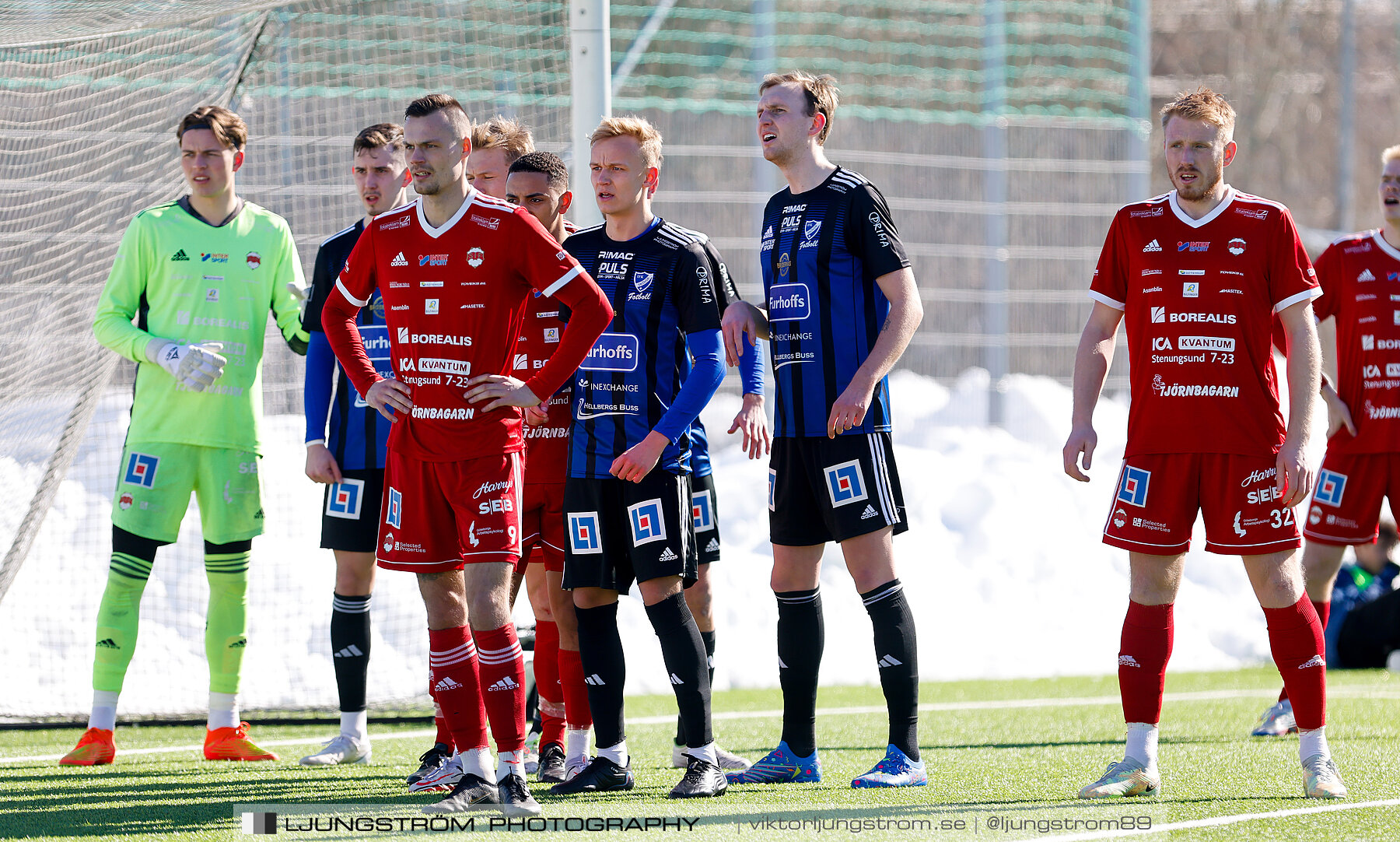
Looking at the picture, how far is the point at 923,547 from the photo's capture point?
9.89m

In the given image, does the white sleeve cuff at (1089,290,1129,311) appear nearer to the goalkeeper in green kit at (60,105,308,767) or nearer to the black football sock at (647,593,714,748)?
the black football sock at (647,593,714,748)

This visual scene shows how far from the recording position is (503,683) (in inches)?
169

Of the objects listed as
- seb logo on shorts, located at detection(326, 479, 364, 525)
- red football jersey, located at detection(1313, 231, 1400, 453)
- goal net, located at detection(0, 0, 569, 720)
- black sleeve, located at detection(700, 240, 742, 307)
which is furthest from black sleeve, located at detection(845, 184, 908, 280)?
goal net, located at detection(0, 0, 569, 720)

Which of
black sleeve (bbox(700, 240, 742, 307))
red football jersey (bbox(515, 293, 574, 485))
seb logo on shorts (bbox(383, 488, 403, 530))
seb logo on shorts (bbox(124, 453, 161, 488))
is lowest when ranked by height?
seb logo on shorts (bbox(383, 488, 403, 530))

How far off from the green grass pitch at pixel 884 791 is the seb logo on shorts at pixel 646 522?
0.80m

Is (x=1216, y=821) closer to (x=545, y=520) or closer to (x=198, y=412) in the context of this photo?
(x=545, y=520)

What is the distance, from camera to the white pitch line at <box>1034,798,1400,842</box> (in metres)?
3.86

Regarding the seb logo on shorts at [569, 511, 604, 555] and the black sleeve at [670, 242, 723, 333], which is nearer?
the seb logo on shorts at [569, 511, 604, 555]

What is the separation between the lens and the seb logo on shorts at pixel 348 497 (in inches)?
218

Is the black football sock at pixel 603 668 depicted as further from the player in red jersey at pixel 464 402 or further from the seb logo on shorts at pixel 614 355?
the seb logo on shorts at pixel 614 355

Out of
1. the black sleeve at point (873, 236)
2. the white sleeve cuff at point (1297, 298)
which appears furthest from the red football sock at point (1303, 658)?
the black sleeve at point (873, 236)

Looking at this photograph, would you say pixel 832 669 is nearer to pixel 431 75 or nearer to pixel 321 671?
pixel 321 671

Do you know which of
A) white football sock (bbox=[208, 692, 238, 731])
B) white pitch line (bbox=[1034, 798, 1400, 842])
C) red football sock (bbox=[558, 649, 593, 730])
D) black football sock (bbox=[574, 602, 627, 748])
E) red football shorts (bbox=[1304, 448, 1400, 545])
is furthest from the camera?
red football shorts (bbox=[1304, 448, 1400, 545])

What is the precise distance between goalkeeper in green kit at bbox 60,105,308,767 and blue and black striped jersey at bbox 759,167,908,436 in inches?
83.6
